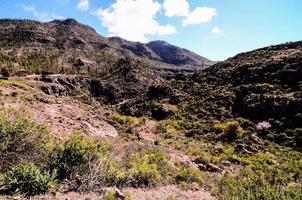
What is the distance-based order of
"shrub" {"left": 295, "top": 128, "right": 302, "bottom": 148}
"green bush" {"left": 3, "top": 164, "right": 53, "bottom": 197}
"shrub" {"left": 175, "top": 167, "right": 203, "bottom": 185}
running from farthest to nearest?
"shrub" {"left": 295, "top": 128, "right": 302, "bottom": 148} < "shrub" {"left": 175, "top": 167, "right": 203, "bottom": 185} < "green bush" {"left": 3, "top": 164, "right": 53, "bottom": 197}

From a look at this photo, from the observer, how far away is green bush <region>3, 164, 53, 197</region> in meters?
12.0

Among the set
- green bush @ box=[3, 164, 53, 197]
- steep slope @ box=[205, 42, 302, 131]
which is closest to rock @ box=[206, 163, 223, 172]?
green bush @ box=[3, 164, 53, 197]

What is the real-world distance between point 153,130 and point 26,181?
31.8 metres

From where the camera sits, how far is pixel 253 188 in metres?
12.3

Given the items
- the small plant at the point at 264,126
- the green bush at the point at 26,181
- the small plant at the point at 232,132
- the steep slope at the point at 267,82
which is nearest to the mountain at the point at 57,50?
the steep slope at the point at 267,82

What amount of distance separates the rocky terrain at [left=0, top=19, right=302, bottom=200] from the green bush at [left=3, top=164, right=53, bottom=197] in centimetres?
4

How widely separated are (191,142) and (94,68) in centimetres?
6273

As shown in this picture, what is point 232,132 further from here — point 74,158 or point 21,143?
point 21,143

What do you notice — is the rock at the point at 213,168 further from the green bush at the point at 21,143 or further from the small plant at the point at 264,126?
the small plant at the point at 264,126

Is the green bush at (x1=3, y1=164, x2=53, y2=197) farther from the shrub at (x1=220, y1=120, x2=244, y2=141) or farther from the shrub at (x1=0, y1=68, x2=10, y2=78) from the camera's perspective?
the shrub at (x1=0, y1=68, x2=10, y2=78)

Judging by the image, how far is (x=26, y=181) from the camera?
39.9 ft

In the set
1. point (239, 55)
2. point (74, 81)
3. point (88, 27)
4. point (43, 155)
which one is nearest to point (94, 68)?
point (74, 81)

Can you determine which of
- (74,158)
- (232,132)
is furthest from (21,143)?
(232,132)

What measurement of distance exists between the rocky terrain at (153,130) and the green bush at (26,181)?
4 cm
